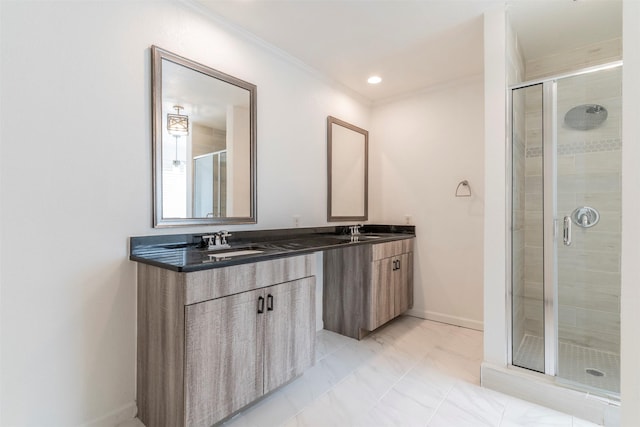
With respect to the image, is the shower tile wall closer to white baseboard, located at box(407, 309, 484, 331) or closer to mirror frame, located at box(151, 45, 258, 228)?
white baseboard, located at box(407, 309, 484, 331)

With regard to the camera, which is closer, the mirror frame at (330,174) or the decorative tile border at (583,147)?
the decorative tile border at (583,147)

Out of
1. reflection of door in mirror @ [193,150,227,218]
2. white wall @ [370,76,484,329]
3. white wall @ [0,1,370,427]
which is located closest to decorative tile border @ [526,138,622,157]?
white wall @ [370,76,484,329]

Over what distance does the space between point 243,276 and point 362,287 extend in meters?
1.38

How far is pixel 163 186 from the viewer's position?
1.89 metres

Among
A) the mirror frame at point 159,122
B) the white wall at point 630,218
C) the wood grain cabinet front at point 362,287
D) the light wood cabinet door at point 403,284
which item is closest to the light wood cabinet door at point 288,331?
the mirror frame at point 159,122

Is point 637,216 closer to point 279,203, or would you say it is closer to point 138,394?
point 138,394

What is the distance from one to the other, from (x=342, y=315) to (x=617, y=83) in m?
2.52

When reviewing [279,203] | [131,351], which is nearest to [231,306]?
[131,351]

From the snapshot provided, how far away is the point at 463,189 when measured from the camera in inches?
124

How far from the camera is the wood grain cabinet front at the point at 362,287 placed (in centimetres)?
275

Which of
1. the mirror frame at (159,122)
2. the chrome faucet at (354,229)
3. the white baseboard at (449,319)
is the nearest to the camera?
the mirror frame at (159,122)

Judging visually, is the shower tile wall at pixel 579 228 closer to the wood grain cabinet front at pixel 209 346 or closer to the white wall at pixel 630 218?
the wood grain cabinet front at pixel 209 346

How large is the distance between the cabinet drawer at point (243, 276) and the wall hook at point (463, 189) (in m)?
1.86

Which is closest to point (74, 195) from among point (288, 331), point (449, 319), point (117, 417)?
point (117, 417)
